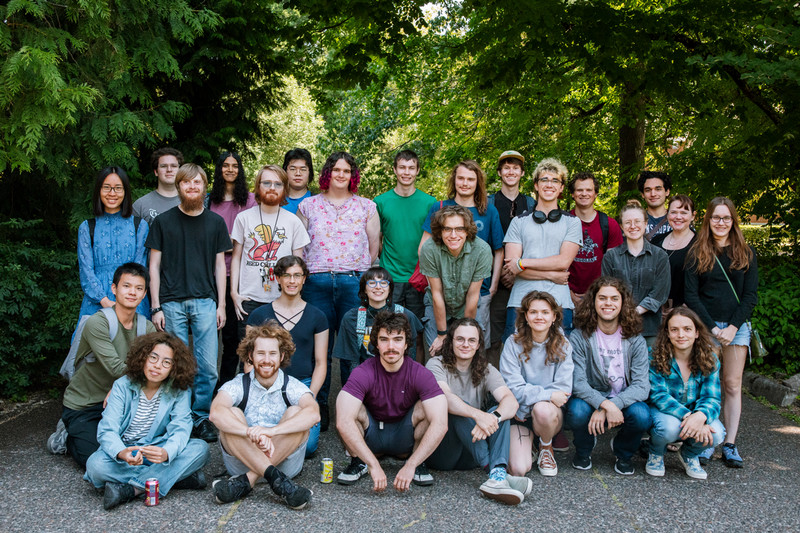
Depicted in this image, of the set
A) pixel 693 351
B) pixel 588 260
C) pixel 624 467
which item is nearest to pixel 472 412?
pixel 624 467

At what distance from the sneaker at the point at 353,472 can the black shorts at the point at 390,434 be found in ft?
0.47

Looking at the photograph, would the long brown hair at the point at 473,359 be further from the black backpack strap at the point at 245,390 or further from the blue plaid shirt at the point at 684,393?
the black backpack strap at the point at 245,390

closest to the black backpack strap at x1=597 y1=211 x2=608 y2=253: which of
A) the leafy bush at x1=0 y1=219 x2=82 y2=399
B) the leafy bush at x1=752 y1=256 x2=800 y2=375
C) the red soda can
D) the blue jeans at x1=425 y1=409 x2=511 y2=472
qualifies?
the blue jeans at x1=425 y1=409 x2=511 y2=472

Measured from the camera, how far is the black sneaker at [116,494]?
3820mm

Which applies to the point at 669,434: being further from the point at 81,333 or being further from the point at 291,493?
the point at 81,333

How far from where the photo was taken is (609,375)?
4.73 metres

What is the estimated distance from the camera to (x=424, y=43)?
37.9 ft

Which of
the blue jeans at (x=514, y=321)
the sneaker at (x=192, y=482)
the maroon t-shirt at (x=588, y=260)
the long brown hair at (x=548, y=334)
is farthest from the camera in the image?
the maroon t-shirt at (x=588, y=260)

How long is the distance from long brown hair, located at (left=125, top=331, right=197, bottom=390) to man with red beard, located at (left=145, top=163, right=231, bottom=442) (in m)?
0.69

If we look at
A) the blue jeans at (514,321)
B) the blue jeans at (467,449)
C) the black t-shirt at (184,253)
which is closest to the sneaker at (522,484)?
the blue jeans at (467,449)

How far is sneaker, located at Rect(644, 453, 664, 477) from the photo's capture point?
14.8ft

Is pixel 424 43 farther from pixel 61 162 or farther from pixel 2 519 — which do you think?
pixel 2 519

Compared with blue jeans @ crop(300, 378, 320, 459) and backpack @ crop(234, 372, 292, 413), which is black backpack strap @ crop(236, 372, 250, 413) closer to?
backpack @ crop(234, 372, 292, 413)

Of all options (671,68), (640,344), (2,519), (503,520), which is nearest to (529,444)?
(503,520)
